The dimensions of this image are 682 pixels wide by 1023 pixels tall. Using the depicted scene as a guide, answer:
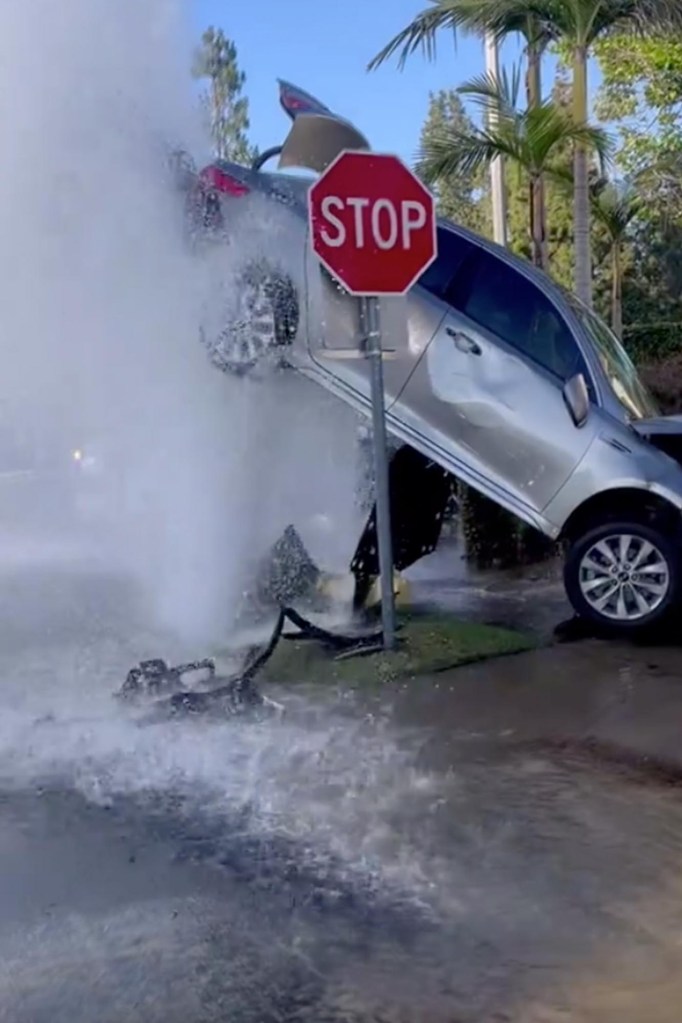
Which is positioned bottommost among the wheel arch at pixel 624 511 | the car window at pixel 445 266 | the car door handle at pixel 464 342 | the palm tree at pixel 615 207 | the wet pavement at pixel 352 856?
the wet pavement at pixel 352 856

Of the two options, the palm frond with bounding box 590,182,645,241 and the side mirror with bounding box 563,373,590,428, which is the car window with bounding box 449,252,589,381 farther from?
the palm frond with bounding box 590,182,645,241

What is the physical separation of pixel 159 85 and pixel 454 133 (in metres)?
7.26

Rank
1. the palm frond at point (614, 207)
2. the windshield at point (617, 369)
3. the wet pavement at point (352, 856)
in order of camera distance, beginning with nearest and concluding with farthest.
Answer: the wet pavement at point (352, 856) < the windshield at point (617, 369) < the palm frond at point (614, 207)

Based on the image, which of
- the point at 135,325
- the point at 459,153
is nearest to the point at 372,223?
the point at 135,325

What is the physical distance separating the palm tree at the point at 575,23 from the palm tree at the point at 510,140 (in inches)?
8.9

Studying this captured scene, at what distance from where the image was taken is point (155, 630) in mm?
8133

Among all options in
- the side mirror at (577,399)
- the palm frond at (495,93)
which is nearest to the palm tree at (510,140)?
the palm frond at (495,93)

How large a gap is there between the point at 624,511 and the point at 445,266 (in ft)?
6.33

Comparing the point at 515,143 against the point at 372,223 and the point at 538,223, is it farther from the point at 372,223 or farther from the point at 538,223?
the point at 372,223

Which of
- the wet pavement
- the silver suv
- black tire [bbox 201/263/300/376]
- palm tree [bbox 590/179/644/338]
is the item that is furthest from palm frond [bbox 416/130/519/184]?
the wet pavement

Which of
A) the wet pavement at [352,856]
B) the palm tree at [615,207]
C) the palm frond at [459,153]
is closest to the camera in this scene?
the wet pavement at [352,856]

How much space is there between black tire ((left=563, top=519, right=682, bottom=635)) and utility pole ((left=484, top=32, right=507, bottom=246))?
7.97 metres

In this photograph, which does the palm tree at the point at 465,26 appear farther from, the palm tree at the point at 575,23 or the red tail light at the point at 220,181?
the red tail light at the point at 220,181

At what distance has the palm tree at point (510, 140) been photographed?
45.0 feet
